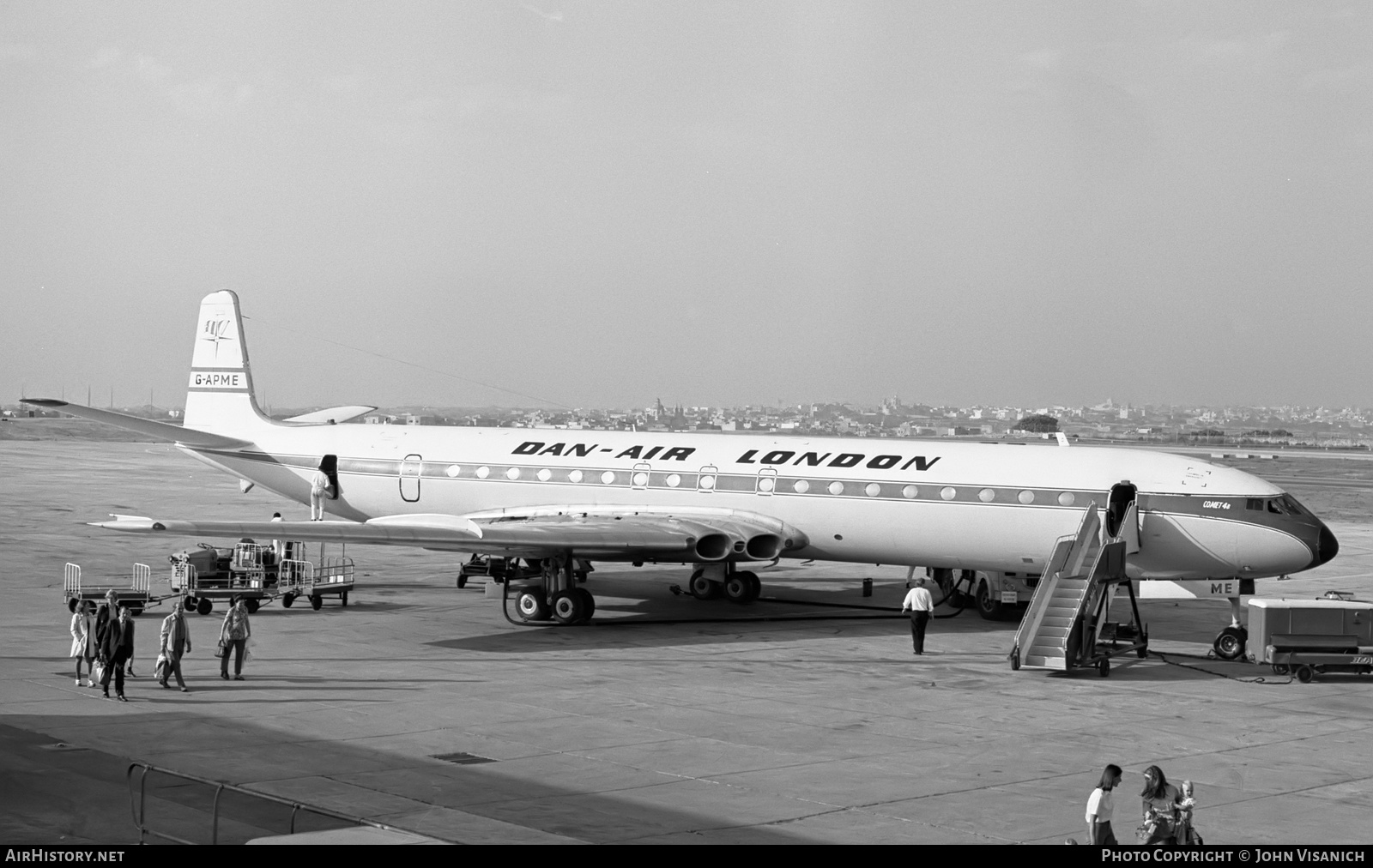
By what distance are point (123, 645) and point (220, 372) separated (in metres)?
16.6

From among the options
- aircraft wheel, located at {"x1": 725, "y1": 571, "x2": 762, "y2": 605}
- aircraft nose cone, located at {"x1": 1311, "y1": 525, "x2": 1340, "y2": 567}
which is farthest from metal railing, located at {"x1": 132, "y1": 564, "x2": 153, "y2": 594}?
aircraft nose cone, located at {"x1": 1311, "y1": 525, "x2": 1340, "y2": 567}

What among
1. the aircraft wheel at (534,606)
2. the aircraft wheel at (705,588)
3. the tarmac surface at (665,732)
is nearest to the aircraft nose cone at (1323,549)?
the tarmac surface at (665,732)

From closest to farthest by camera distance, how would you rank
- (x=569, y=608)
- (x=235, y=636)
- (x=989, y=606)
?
(x=235, y=636)
(x=569, y=608)
(x=989, y=606)

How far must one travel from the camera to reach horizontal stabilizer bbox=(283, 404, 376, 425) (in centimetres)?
3328

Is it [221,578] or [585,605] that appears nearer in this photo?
[585,605]

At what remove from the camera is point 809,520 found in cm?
2597

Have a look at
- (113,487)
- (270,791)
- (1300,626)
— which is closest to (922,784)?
(270,791)

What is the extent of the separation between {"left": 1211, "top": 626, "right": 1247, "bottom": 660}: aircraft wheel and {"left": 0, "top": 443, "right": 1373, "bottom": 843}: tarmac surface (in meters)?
0.52

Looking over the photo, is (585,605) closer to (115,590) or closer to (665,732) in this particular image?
(115,590)

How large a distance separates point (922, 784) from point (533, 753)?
4126 mm

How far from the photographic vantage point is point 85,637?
60.0ft

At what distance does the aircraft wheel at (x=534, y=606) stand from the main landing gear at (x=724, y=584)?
470cm

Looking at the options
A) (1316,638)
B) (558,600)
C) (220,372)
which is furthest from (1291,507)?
(220,372)
